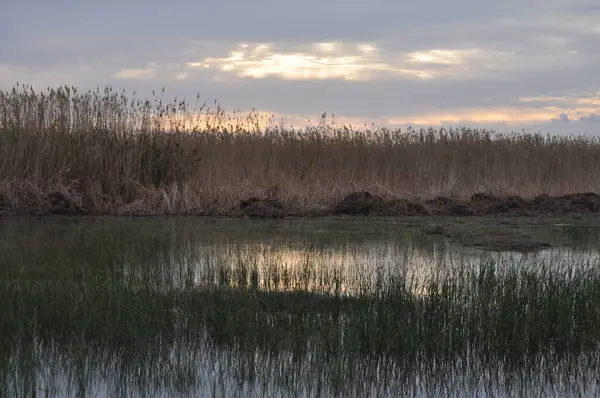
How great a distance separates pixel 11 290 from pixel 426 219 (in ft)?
27.1

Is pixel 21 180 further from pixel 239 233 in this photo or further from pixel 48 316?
pixel 48 316

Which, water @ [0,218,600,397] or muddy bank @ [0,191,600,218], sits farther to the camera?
muddy bank @ [0,191,600,218]

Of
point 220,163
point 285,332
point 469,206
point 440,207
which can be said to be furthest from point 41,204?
point 285,332

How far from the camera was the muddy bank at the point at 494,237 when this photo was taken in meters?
9.69

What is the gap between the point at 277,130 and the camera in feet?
56.3

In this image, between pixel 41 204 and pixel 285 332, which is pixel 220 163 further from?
pixel 285 332

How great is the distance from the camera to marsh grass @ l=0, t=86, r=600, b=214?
13.8 m

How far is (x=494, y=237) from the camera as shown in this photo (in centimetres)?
1023

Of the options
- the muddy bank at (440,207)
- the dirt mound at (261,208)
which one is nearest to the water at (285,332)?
the dirt mound at (261,208)

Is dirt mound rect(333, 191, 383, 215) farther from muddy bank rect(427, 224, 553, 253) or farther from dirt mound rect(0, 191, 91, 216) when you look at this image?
dirt mound rect(0, 191, 91, 216)

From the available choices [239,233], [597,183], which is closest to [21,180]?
[239,233]

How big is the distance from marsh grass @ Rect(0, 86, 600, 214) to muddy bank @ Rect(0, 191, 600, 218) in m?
0.07

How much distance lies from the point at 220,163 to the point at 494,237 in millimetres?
6981

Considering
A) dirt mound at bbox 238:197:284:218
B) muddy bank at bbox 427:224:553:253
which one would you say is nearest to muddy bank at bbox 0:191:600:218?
dirt mound at bbox 238:197:284:218
